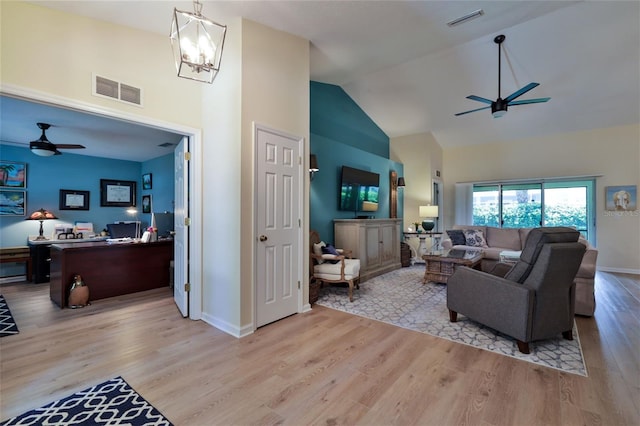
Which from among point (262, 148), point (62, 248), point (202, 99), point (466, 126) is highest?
point (466, 126)

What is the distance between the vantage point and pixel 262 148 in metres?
3.02

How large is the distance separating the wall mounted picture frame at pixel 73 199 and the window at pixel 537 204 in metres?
9.25

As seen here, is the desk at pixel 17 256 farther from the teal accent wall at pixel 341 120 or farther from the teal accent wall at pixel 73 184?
the teal accent wall at pixel 341 120

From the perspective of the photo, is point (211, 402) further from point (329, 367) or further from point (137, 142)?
point (137, 142)

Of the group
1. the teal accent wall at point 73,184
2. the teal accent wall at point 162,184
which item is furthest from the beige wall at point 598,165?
the teal accent wall at point 73,184

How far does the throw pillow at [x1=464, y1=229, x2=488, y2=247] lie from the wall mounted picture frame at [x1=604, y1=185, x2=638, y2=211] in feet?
9.08

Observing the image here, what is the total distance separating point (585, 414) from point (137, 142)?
6496 millimetres

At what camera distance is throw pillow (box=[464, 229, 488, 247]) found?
18.9ft

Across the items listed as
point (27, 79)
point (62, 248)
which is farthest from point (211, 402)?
point (62, 248)

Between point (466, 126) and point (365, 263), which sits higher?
point (466, 126)

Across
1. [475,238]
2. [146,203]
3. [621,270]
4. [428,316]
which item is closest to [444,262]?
[428,316]

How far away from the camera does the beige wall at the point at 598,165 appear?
19.0ft

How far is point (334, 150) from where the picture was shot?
207 inches

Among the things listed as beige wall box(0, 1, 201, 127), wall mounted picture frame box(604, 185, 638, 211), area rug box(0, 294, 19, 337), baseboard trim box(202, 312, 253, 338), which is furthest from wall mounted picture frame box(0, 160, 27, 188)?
wall mounted picture frame box(604, 185, 638, 211)
